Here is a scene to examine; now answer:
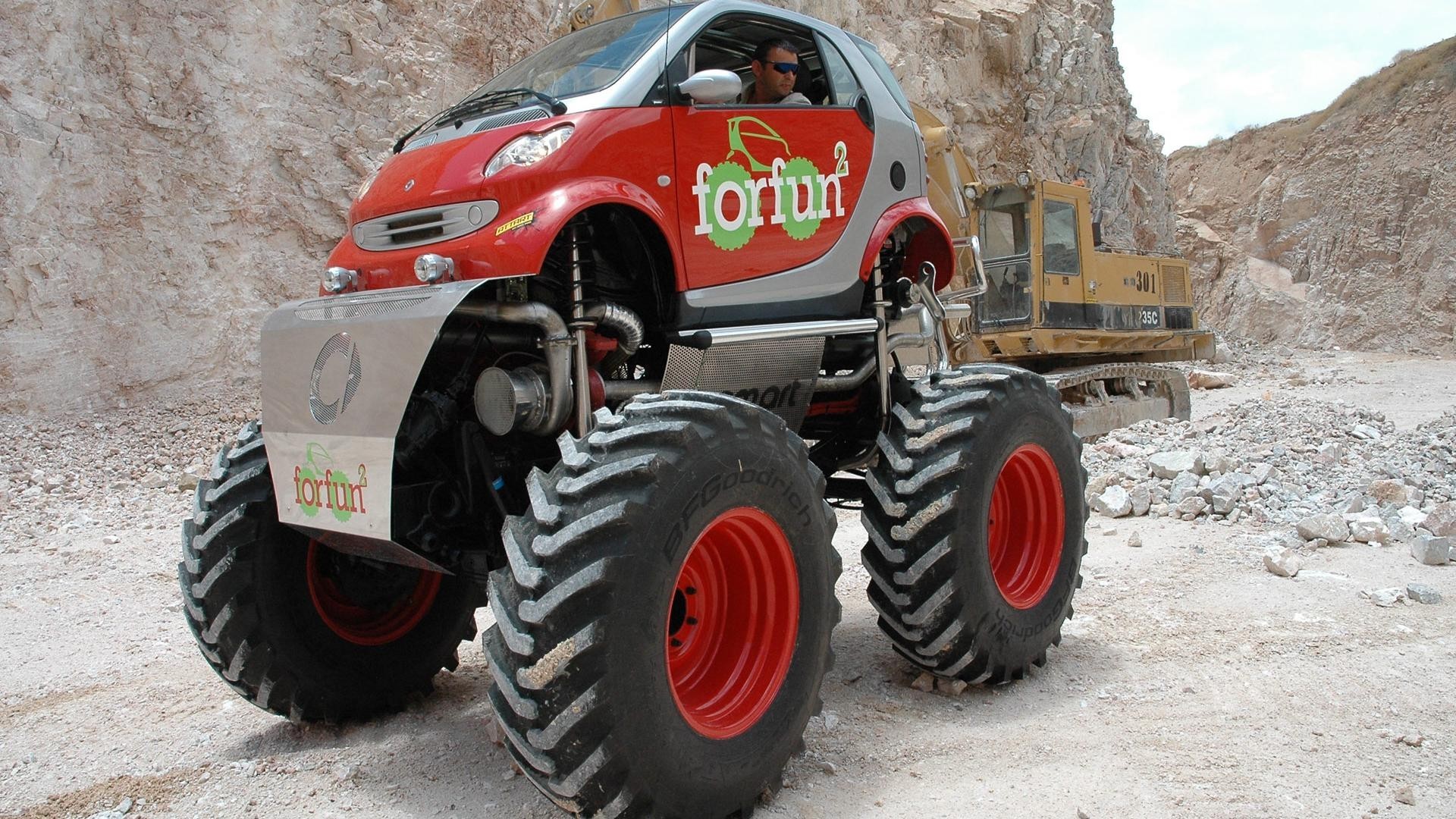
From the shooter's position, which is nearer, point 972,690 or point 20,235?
point 972,690

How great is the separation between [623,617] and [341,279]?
1900 millimetres

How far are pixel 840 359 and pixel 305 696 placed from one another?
9.11ft

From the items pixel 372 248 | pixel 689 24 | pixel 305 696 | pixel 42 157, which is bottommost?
pixel 305 696

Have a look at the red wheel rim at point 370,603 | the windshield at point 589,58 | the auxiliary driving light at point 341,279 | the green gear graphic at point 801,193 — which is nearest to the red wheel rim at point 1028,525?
the green gear graphic at point 801,193

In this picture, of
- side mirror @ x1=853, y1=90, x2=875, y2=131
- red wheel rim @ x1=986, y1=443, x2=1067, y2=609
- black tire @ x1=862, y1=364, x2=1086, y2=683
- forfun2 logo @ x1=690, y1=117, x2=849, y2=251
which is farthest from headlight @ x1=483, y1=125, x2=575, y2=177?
red wheel rim @ x1=986, y1=443, x2=1067, y2=609

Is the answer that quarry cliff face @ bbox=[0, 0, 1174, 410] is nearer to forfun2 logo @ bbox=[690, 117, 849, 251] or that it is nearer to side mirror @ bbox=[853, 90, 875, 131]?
side mirror @ bbox=[853, 90, 875, 131]

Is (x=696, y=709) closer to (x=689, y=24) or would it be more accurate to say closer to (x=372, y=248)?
(x=372, y=248)

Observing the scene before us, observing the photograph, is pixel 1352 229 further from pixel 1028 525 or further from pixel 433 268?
pixel 433 268

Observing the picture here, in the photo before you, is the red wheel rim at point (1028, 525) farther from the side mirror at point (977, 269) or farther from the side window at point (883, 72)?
the side window at point (883, 72)

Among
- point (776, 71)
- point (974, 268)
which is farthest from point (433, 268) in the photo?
point (974, 268)

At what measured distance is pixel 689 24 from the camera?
14.2ft

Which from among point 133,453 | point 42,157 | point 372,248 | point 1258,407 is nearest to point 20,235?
point 42,157

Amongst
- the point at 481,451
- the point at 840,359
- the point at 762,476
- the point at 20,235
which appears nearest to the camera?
the point at 762,476

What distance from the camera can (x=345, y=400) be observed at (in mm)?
3578
